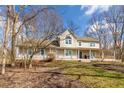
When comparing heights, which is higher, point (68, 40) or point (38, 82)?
point (68, 40)

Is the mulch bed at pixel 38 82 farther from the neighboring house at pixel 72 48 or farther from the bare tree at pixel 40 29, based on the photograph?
the neighboring house at pixel 72 48

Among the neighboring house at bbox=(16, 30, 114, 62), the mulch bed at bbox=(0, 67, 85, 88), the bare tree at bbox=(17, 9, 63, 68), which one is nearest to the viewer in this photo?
the mulch bed at bbox=(0, 67, 85, 88)

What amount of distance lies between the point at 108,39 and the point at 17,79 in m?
20.0

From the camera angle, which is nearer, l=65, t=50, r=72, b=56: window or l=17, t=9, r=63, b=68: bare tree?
l=17, t=9, r=63, b=68: bare tree

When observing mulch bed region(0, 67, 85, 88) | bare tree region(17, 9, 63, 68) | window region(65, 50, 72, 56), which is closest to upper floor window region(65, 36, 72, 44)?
window region(65, 50, 72, 56)

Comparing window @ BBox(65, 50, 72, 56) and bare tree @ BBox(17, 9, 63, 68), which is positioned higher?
bare tree @ BBox(17, 9, 63, 68)

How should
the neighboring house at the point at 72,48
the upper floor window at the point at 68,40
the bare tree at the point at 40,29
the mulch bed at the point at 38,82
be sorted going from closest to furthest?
the mulch bed at the point at 38,82 → the bare tree at the point at 40,29 → the neighboring house at the point at 72,48 → the upper floor window at the point at 68,40

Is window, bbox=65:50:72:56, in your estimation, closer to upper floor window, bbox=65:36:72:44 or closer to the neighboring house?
the neighboring house

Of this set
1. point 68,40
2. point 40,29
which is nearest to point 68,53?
point 68,40

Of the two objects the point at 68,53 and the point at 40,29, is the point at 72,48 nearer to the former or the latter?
the point at 68,53

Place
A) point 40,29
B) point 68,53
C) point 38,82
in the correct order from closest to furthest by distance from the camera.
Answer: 1. point 38,82
2. point 40,29
3. point 68,53

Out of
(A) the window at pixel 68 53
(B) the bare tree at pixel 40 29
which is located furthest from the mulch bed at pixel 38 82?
(A) the window at pixel 68 53

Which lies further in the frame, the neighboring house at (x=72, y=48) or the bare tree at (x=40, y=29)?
the neighboring house at (x=72, y=48)
